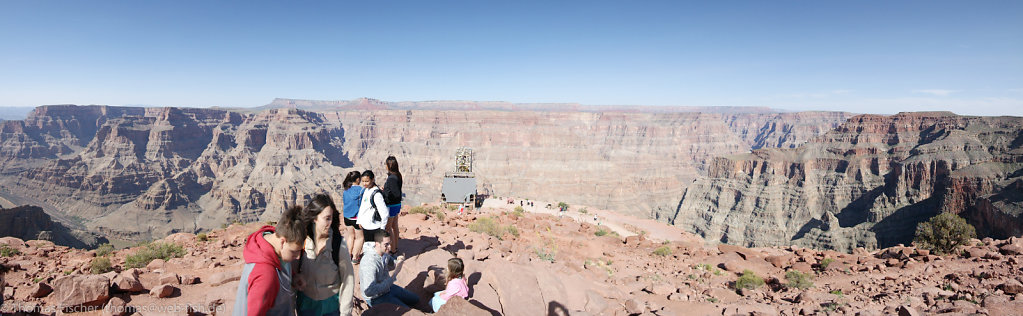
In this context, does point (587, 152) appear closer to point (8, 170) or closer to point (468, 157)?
point (468, 157)

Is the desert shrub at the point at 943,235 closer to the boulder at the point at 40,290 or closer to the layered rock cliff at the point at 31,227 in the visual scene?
the boulder at the point at 40,290

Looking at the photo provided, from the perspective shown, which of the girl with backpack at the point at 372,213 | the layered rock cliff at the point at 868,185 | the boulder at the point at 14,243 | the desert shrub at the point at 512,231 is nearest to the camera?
the girl with backpack at the point at 372,213

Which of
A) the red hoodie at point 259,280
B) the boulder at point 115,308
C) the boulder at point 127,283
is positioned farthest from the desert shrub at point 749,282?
the boulder at point 127,283

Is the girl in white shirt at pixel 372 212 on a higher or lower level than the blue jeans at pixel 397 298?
higher

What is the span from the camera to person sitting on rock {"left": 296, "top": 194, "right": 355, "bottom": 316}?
3.52 meters

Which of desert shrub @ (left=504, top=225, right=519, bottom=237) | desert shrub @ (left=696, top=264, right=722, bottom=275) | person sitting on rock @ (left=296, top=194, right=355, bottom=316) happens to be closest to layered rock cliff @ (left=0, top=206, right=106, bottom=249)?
desert shrub @ (left=504, top=225, right=519, bottom=237)

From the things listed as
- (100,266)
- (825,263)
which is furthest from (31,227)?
(825,263)

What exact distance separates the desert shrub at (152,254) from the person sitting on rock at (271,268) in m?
7.66

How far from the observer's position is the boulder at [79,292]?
16.6ft

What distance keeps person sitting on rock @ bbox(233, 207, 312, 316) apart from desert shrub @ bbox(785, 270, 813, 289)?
425 inches

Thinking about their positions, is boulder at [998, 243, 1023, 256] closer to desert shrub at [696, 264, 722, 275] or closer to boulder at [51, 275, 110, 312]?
desert shrub at [696, 264, 722, 275]

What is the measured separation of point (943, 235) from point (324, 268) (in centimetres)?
1788

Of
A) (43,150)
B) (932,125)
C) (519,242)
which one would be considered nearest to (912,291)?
→ (519,242)

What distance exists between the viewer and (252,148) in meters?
118
